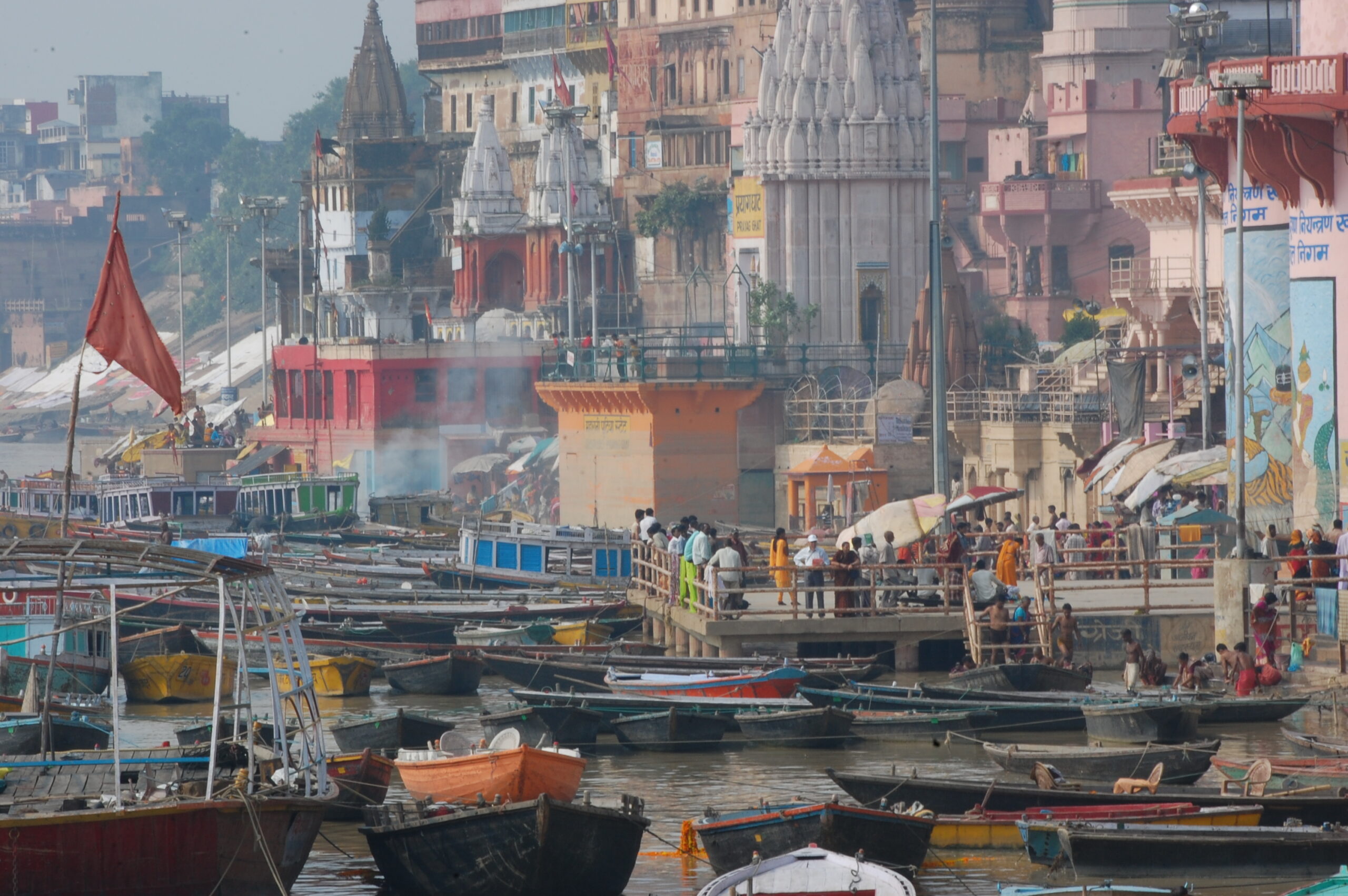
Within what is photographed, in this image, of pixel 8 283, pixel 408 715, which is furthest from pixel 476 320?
pixel 8 283

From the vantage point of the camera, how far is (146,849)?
16781mm

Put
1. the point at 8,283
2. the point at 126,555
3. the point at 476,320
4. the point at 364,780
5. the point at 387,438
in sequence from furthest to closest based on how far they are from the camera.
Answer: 1. the point at 8,283
2. the point at 476,320
3. the point at 387,438
4. the point at 364,780
5. the point at 126,555

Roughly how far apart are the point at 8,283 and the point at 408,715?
14946cm

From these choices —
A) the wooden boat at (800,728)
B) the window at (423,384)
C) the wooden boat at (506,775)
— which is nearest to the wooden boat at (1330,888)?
the wooden boat at (506,775)

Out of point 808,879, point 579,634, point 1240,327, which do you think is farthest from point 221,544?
point 808,879

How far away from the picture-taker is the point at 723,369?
165 ft

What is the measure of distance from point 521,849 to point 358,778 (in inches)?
147

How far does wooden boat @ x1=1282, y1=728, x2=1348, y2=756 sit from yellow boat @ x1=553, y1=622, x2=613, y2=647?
12824 mm

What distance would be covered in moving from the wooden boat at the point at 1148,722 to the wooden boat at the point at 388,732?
6662 mm

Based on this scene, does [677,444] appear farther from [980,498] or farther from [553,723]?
[553,723]

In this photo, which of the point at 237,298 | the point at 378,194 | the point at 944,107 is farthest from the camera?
the point at 237,298

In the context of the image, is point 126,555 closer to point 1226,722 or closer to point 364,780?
point 364,780

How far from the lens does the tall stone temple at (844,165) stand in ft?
174

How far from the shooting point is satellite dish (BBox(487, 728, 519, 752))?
2006 cm
